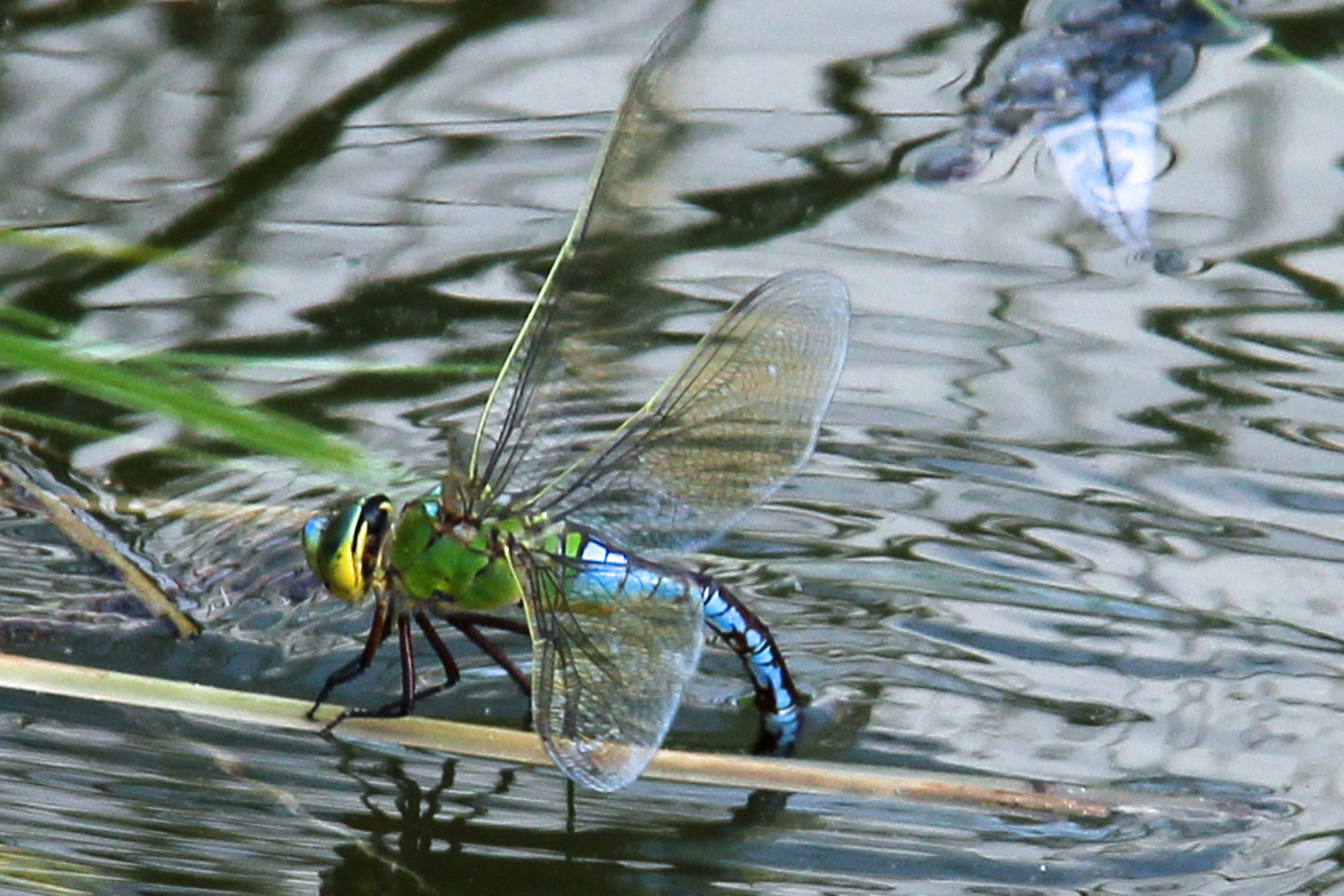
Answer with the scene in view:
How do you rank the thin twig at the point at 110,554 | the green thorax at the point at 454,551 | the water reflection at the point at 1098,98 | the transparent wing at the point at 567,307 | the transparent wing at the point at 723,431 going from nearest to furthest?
the transparent wing at the point at 567,307, the transparent wing at the point at 723,431, the green thorax at the point at 454,551, the thin twig at the point at 110,554, the water reflection at the point at 1098,98

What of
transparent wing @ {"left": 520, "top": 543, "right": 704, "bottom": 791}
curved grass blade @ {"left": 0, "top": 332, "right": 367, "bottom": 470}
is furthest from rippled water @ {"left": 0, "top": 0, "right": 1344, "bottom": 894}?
curved grass blade @ {"left": 0, "top": 332, "right": 367, "bottom": 470}

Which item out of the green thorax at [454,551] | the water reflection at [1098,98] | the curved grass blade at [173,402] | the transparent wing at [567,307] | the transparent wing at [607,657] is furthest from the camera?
the water reflection at [1098,98]

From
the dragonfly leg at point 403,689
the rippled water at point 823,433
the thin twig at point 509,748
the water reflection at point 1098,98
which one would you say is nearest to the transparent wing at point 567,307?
the rippled water at point 823,433

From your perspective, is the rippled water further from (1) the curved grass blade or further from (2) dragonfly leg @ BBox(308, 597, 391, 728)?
(1) the curved grass blade

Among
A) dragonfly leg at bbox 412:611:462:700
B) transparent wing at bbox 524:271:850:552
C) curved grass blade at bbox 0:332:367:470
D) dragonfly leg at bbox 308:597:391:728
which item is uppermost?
curved grass blade at bbox 0:332:367:470

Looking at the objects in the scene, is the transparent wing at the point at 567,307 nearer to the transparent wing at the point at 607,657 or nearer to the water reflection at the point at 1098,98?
the transparent wing at the point at 607,657
